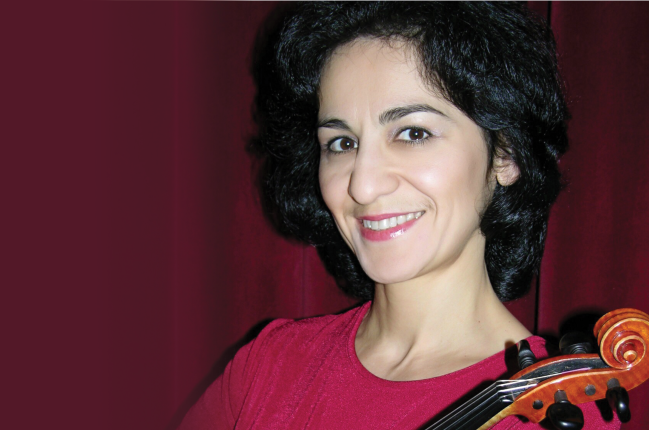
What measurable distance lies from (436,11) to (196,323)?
0.96m

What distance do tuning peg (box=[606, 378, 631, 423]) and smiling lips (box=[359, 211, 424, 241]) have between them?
0.37 meters

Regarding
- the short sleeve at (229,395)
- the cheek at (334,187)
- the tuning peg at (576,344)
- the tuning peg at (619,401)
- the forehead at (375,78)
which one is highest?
the forehead at (375,78)

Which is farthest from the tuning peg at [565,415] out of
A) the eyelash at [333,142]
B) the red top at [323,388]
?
the eyelash at [333,142]

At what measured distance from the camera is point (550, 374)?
2.30 ft

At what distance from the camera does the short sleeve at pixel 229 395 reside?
1.11 metres

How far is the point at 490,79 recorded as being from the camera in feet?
2.95

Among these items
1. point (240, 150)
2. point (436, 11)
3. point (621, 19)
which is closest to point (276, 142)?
point (240, 150)

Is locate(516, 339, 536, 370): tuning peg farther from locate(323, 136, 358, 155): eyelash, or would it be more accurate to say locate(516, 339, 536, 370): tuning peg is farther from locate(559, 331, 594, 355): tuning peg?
locate(323, 136, 358, 155): eyelash

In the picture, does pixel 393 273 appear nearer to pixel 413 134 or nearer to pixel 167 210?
Answer: pixel 413 134

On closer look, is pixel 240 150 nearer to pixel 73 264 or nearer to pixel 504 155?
pixel 73 264

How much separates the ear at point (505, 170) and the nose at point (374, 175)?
0.19 m

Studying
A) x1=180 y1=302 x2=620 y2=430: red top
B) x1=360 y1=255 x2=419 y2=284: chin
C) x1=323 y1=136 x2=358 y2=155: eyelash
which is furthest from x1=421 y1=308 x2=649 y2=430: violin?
x1=323 y1=136 x2=358 y2=155: eyelash

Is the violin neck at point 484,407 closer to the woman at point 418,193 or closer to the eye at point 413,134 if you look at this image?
the woman at point 418,193

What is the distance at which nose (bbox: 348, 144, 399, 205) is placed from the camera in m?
0.90
